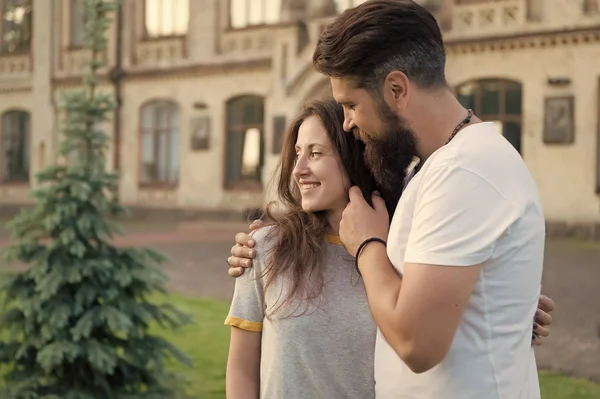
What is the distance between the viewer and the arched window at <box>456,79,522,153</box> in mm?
18703

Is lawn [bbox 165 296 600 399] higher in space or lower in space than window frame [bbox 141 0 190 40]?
lower

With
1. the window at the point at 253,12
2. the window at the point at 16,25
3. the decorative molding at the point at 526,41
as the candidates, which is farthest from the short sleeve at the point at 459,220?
the window at the point at 16,25

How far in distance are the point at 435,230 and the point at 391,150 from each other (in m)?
0.31

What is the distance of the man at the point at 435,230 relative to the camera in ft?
5.70

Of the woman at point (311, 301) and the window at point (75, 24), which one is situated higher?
the window at point (75, 24)

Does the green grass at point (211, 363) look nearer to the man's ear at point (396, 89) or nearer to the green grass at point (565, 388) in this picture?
the green grass at point (565, 388)

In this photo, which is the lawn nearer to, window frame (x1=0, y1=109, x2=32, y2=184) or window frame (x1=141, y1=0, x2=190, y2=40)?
window frame (x1=141, y1=0, x2=190, y2=40)

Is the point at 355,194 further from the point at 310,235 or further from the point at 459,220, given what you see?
the point at 459,220

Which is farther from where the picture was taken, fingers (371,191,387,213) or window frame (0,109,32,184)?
window frame (0,109,32,184)

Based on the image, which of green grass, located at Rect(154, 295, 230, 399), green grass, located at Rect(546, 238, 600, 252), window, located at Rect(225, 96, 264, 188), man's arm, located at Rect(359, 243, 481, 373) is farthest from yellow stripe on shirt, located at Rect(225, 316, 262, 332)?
window, located at Rect(225, 96, 264, 188)

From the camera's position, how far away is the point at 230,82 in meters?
24.1

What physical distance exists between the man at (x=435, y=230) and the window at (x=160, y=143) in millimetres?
23792

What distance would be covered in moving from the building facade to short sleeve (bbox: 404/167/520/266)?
16.5m

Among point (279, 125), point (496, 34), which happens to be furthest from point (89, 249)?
point (279, 125)
